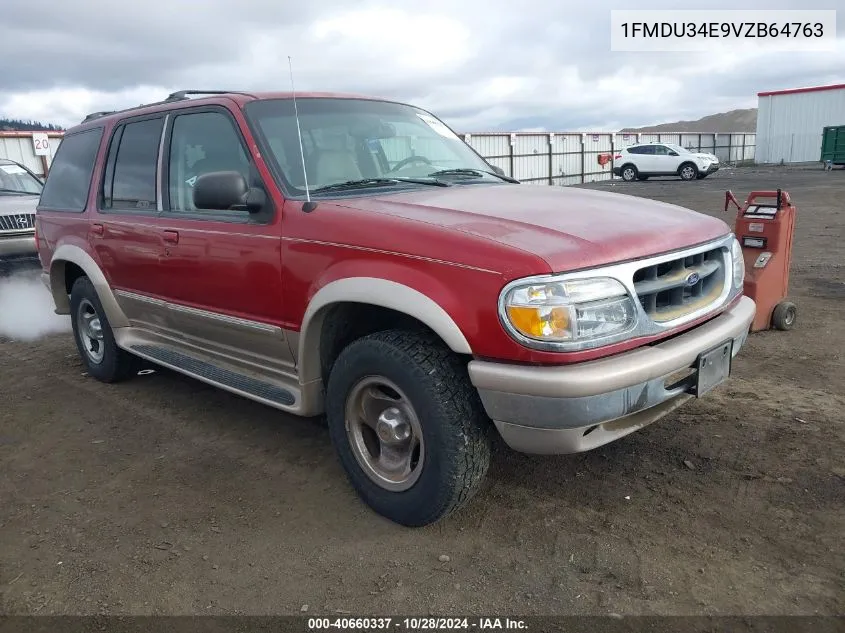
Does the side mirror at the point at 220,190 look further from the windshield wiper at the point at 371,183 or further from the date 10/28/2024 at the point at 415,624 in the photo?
the date 10/28/2024 at the point at 415,624

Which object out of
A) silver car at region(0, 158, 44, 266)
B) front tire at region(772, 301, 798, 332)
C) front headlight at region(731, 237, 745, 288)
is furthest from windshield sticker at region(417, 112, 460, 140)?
silver car at region(0, 158, 44, 266)

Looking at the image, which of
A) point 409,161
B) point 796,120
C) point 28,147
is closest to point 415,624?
point 409,161

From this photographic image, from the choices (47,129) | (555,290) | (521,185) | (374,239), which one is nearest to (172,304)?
(374,239)

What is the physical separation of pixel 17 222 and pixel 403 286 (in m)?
7.51

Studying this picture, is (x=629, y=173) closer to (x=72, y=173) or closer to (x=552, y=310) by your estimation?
(x=72, y=173)

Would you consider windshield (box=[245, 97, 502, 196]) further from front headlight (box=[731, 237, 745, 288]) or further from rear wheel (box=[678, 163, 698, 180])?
rear wheel (box=[678, 163, 698, 180])

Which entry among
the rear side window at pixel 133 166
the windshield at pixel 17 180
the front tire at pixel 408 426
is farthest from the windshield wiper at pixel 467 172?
the windshield at pixel 17 180

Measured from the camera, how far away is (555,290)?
2.38 m

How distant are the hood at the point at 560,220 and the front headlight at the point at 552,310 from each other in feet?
0.27

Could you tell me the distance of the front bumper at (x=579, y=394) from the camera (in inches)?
93.0

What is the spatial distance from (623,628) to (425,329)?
1.33 m

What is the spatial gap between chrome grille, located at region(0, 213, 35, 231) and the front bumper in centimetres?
780

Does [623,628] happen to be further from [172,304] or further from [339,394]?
[172,304]

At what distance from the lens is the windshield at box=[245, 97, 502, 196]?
11.2 feet
